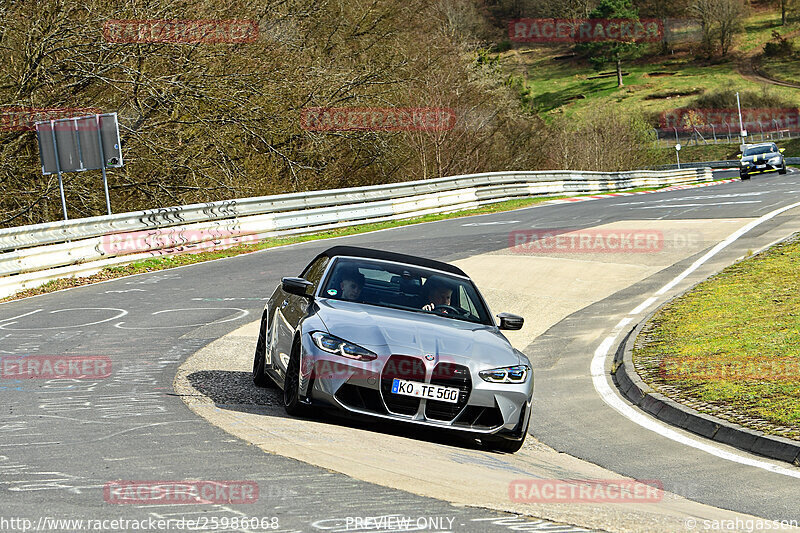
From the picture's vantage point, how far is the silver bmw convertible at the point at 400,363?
763 cm

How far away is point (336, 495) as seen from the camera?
18.4 ft

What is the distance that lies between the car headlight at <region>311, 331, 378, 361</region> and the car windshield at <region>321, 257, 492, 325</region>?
3.49ft

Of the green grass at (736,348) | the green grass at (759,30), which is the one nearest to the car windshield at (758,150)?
the green grass at (736,348)

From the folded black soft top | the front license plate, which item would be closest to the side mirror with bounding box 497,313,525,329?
the folded black soft top

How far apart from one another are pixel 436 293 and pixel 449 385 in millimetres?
1608

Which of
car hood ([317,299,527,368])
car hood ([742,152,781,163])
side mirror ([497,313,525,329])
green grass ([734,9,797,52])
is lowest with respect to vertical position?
car hood ([742,152,781,163])

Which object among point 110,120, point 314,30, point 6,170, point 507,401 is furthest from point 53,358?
point 314,30

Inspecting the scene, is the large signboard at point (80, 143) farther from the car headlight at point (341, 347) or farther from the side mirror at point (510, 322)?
the car headlight at point (341, 347)

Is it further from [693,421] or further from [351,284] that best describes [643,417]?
[351,284]

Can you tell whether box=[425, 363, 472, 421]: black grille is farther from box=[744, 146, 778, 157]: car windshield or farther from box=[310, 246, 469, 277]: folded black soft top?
box=[744, 146, 778, 157]: car windshield

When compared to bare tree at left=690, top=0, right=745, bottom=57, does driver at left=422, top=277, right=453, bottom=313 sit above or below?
below

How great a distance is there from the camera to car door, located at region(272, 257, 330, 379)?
28.3 feet

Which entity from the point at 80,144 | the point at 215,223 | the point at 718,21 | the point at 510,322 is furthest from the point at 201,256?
the point at 718,21

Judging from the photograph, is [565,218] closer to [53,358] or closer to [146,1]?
[146,1]
